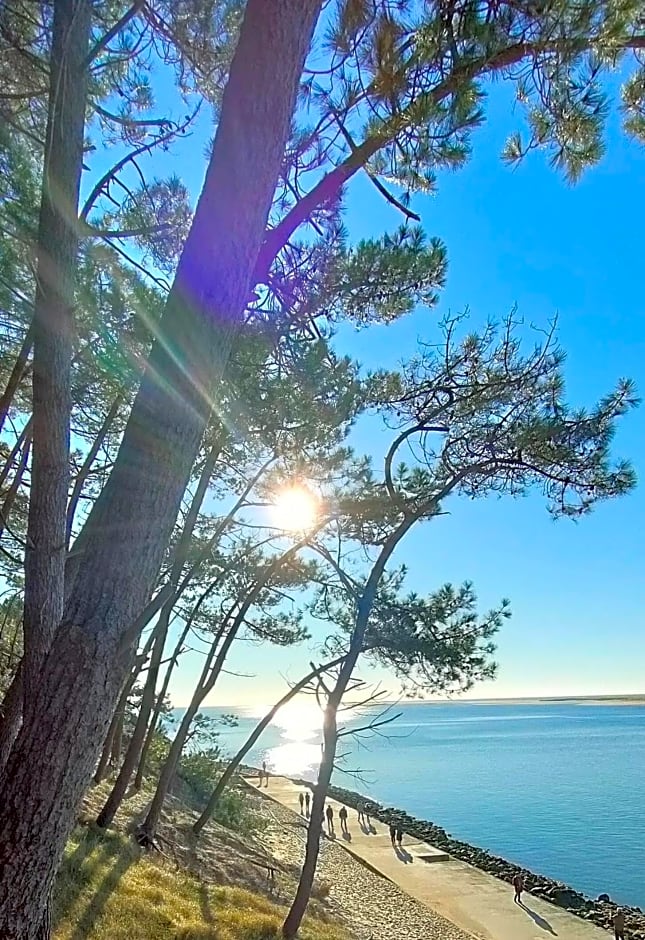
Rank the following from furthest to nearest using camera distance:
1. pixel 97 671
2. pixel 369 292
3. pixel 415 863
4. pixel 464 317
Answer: pixel 415 863, pixel 464 317, pixel 369 292, pixel 97 671

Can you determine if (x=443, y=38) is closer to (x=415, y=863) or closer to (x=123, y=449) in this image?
(x=123, y=449)

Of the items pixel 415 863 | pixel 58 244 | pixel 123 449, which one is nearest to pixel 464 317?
pixel 58 244

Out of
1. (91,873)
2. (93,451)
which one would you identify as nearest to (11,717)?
(93,451)

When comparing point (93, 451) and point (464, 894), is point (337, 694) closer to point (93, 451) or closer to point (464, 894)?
point (93, 451)

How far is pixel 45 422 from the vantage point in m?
2.21

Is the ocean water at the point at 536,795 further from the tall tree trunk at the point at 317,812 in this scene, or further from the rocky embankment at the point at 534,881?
the rocky embankment at the point at 534,881

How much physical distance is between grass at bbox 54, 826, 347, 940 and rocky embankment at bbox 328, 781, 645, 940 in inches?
368

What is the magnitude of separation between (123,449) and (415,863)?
16718mm

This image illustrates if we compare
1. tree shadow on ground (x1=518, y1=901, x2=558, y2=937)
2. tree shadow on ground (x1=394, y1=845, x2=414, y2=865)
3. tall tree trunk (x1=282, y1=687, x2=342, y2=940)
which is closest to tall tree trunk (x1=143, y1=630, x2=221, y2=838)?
tall tree trunk (x1=282, y1=687, x2=342, y2=940)

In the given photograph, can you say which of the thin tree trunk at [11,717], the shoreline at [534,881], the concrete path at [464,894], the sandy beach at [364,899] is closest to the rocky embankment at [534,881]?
the shoreline at [534,881]

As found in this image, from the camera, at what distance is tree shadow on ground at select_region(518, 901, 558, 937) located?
458 inches

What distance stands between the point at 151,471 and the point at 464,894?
14757mm

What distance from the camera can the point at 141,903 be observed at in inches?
184

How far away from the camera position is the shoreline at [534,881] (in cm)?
1323
